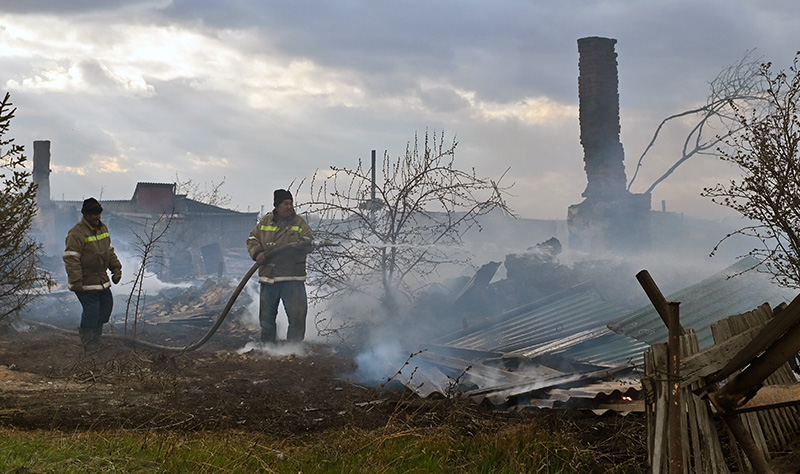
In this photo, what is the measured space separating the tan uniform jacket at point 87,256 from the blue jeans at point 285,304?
219cm

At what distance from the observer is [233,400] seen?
6176 mm

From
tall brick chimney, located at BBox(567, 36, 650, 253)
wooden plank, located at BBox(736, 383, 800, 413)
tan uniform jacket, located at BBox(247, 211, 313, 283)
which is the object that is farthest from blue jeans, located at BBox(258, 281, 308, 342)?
tall brick chimney, located at BBox(567, 36, 650, 253)

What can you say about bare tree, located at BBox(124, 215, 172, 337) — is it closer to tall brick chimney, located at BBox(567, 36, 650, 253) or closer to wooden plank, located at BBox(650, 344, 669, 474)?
wooden plank, located at BBox(650, 344, 669, 474)

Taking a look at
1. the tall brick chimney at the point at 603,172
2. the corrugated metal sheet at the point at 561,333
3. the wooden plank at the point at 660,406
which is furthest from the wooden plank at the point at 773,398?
the tall brick chimney at the point at 603,172

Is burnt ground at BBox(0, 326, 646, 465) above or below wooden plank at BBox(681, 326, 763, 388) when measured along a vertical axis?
below

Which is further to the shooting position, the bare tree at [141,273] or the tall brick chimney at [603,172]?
the tall brick chimney at [603,172]

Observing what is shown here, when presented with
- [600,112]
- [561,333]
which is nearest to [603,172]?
[600,112]

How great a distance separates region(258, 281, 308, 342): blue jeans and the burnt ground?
50 cm

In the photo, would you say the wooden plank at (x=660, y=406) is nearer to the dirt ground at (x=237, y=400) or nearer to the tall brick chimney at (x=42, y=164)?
the dirt ground at (x=237, y=400)

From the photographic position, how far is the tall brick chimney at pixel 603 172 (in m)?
14.2

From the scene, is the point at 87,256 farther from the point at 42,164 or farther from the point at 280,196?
the point at 42,164

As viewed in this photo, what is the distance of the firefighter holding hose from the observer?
924 centimetres

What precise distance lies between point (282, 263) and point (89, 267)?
2.62m

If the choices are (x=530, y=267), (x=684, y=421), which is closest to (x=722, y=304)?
(x=530, y=267)
